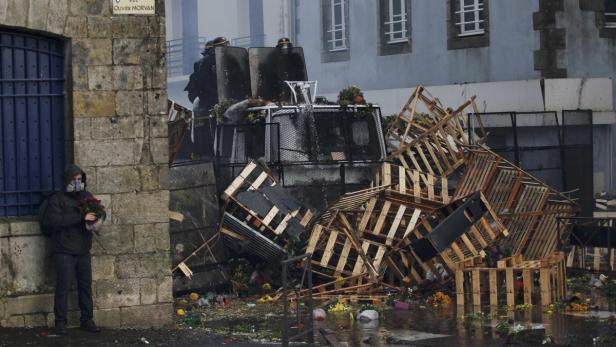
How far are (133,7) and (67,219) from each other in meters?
2.28

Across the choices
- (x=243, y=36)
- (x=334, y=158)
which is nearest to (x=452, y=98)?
(x=334, y=158)

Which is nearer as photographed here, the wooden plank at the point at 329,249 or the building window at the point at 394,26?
the wooden plank at the point at 329,249

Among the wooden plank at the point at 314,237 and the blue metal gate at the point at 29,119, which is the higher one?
the blue metal gate at the point at 29,119

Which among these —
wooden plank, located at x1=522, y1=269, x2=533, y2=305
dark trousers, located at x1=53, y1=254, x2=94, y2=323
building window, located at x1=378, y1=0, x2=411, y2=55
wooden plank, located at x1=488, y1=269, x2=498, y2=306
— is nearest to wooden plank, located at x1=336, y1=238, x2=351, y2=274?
wooden plank, located at x1=488, y1=269, x2=498, y2=306

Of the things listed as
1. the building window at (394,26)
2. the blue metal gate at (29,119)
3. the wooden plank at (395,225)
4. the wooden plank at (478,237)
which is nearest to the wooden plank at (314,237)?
the wooden plank at (395,225)

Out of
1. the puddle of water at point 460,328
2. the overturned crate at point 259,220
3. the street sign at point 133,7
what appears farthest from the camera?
the overturned crate at point 259,220

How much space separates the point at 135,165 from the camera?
13.0m

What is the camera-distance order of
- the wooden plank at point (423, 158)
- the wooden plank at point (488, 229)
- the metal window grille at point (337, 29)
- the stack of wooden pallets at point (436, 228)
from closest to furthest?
the stack of wooden pallets at point (436, 228), the wooden plank at point (488, 229), the wooden plank at point (423, 158), the metal window grille at point (337, 29)

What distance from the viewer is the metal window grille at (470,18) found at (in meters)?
26.6

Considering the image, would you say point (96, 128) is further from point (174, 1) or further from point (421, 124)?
point (174, 1)

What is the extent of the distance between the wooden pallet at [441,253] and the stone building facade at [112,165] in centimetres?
398

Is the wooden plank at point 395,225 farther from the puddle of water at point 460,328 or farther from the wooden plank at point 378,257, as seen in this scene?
the puddle of water at point 460,328

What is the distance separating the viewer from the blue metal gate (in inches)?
498

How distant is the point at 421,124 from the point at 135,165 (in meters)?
8.10
